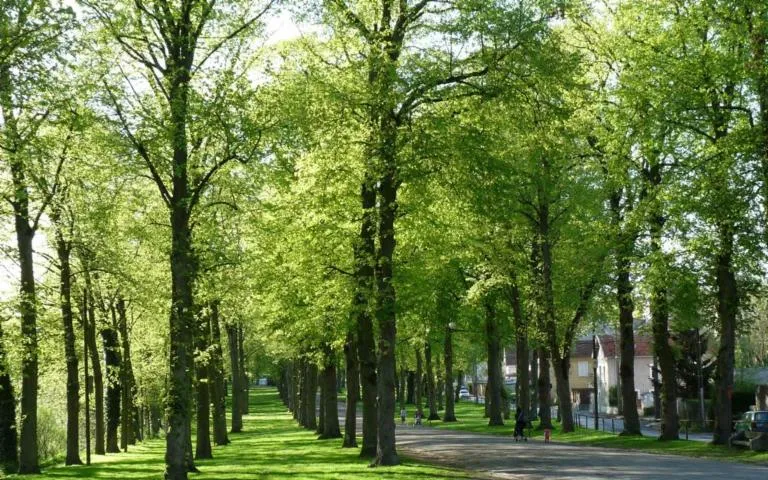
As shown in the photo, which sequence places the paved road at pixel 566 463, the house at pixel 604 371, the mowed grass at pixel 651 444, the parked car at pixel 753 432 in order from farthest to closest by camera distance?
the house at pixel 604 371
the parked car at pixel 753 432
the mowed grass at pixel 651 444
the paved road at pixel 566 463

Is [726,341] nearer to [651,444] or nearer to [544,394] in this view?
[651,444]

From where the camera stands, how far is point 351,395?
113ft

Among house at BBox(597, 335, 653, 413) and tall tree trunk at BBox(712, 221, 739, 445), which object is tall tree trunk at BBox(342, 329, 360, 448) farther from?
house at BBox(597, 335, 653, 413)

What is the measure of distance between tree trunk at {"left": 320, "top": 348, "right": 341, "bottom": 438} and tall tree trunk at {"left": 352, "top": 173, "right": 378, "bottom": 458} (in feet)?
32.9

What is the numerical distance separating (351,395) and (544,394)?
16694 millimetres

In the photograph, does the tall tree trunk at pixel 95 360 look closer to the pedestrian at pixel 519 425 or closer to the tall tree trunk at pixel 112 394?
Answer: the tall tree trunk at pixel 112 394

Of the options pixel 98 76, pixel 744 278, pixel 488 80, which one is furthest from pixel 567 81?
pixel 744 278

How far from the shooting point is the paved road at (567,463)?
22734 mm

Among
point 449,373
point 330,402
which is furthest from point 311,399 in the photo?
point 330,402

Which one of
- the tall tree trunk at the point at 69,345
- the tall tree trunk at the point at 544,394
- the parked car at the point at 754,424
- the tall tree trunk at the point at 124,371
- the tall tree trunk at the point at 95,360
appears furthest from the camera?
the tall tree trunk at the point at 544,394

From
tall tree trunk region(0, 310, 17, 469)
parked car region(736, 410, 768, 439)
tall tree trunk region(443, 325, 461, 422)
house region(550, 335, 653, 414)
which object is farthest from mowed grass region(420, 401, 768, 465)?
house region(550, 335, 653, 414)

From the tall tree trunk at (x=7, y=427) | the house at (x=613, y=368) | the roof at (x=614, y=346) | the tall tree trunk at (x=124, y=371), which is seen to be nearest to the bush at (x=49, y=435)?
the tall tree trunk at (x=124, y=371)

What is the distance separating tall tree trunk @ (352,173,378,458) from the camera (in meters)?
25.1

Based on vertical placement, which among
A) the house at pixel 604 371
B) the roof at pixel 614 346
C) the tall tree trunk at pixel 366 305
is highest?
the tall tree trunk at pixel 366 305
